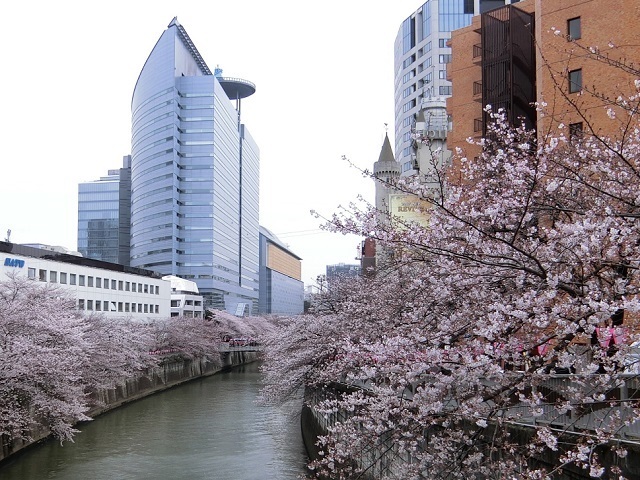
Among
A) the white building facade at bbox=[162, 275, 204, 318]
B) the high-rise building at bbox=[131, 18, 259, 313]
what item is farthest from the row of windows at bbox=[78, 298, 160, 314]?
the high-rise building at bbox=[131, 18, 259, 313]

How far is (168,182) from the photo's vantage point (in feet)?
422

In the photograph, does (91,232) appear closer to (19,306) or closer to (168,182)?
(168,182)

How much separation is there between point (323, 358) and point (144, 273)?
5465cm

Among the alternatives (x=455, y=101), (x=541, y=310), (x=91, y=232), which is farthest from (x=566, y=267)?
(x=91, y=232)

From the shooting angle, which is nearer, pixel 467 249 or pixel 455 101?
pixel 467 249

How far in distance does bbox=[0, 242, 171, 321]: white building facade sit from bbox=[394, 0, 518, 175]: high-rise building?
36.1 m

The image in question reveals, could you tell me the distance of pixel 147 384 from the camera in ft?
171

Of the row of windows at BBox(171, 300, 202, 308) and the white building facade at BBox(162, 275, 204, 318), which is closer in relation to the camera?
the white building facade at BBox(162, 275, 204, 318)

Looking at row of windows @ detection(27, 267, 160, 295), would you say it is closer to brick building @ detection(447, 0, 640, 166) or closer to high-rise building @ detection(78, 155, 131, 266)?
brick building @ detection(447, 0, 640, 166)

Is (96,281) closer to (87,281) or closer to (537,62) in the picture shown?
(87,281)

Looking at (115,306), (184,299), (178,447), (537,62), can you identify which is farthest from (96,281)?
(537,62)

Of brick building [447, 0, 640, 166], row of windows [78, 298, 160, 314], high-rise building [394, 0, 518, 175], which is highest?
high-rise building [394, 0, 518, 175]

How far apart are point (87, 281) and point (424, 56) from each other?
56.6m

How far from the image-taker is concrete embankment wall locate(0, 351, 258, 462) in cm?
2888
